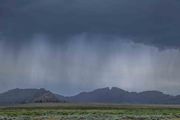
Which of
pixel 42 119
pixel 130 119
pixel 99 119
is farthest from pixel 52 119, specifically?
pixel 130 119

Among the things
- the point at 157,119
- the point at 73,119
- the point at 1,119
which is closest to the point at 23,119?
the point at 1,119

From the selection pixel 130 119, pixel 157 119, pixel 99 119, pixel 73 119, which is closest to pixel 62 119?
pixel 73 119

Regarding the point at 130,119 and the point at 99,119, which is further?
the point at 130,119

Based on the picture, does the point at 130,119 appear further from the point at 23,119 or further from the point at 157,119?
the point at 23,119

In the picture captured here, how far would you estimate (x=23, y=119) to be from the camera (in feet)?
285

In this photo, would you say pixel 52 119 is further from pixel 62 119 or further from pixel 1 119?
pixel 1 119

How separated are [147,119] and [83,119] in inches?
556

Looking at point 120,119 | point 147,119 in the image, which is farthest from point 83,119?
point 147,119

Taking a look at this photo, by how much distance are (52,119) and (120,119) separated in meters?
14.4

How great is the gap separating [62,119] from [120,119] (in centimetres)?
1233

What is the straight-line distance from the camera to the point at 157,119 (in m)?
88.0

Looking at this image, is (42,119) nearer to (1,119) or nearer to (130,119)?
(1,119)

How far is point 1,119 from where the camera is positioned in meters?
84.9

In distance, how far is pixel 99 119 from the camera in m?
83.5
